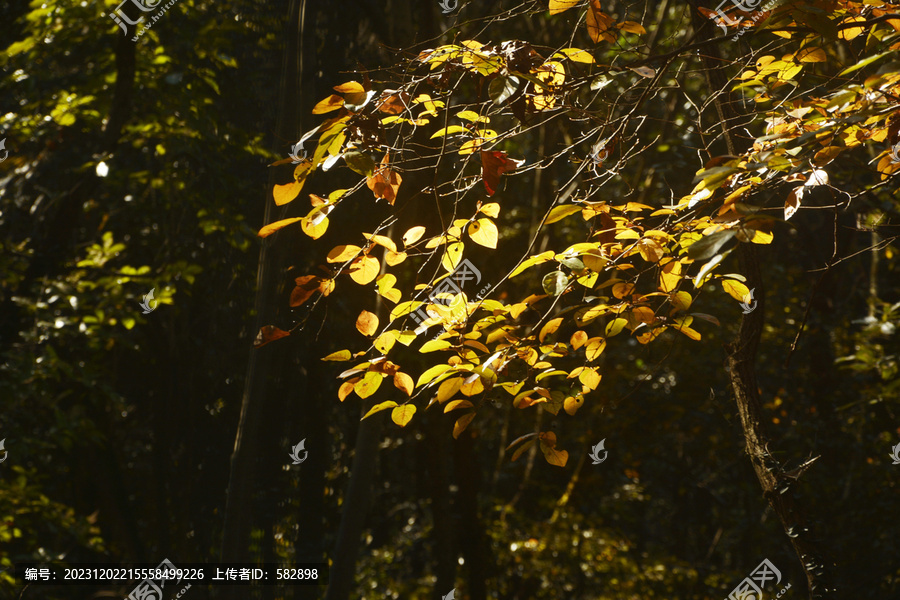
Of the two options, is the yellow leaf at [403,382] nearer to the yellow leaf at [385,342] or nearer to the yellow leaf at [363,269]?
the yellow leaf at [385,342]

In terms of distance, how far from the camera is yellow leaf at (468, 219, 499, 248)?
155cm

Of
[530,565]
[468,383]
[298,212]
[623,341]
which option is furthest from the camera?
[623,341]

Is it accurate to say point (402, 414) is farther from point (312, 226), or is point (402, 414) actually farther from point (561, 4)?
point (561, 4)

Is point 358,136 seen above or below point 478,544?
above

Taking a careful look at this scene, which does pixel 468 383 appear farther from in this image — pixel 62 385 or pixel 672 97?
pixel 62 385

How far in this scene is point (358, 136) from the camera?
143cm

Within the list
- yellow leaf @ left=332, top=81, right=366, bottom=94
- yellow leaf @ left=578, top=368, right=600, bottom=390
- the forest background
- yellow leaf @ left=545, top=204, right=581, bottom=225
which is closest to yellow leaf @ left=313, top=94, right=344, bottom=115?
yellow leaf @ left=332, top=81, right=366, bottom=94

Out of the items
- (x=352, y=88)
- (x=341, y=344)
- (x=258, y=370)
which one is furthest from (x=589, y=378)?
(x=341, y=344)

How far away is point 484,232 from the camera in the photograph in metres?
1.56

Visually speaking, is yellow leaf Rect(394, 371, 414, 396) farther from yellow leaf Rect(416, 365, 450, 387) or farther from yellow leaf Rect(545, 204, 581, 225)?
yellow leaf Rect(545, 204, 581, 225)

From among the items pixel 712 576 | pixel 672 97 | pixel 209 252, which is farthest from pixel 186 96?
pixel 712 576

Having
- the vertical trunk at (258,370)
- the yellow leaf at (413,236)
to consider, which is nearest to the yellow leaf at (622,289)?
the yellow leaf at (413,236)

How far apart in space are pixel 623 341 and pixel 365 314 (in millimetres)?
4575

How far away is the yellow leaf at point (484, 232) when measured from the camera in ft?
5.08
